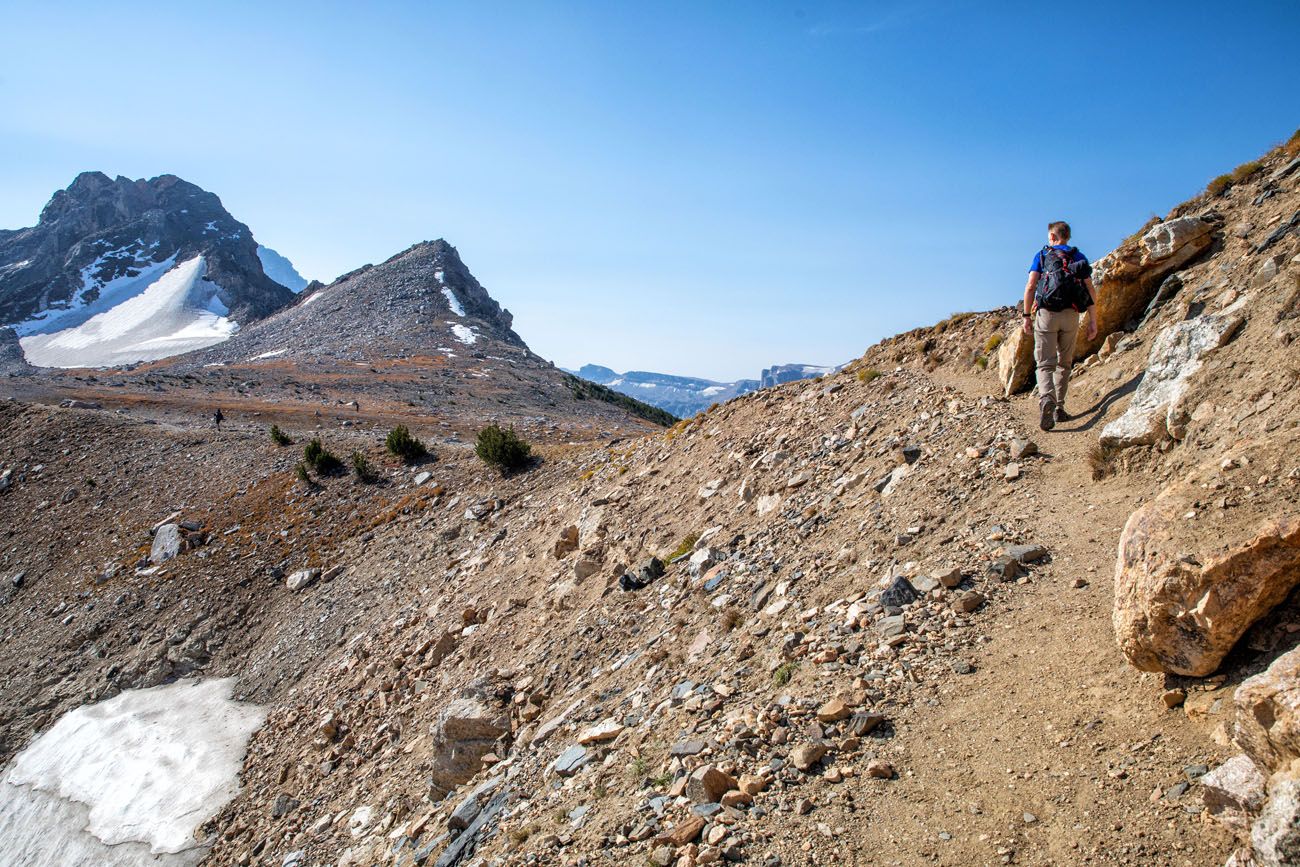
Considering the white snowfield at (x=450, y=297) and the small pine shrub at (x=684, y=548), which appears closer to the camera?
the small pine shrub at (x=684, y=548)

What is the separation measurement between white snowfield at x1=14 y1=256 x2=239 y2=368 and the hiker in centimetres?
14160

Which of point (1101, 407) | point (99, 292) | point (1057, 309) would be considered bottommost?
point (1101, 407)

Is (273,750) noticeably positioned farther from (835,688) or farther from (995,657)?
(995,657)

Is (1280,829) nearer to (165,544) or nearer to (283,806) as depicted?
(283,806)

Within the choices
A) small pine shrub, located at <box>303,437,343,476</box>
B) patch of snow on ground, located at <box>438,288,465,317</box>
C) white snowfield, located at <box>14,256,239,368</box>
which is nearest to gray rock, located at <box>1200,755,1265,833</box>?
small pine shrub, located at <box>303,437,343,476</box>

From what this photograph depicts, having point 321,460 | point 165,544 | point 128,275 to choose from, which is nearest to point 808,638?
point 321,460

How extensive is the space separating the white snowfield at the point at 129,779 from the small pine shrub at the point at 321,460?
1027 centimetres

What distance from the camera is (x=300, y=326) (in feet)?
358

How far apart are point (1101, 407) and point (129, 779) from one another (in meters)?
23.6

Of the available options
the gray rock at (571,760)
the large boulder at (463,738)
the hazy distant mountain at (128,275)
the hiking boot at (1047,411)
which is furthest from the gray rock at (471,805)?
the hazy distant mountain at (128,275)

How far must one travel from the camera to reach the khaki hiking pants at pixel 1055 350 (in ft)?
33.8

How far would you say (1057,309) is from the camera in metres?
10.4

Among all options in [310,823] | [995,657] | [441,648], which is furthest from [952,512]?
[310,823]

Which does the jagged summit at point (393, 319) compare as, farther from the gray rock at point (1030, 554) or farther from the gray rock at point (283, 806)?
the gray rock at point (1030, 554)
